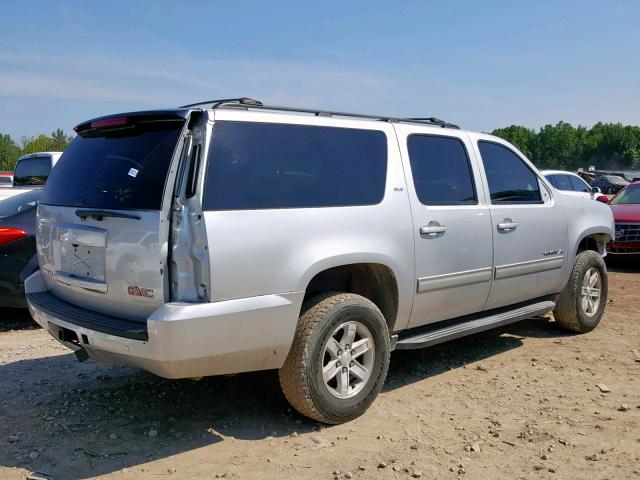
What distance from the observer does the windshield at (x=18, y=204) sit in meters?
6.33

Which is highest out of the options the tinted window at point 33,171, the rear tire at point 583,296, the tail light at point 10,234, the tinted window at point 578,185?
the tinted window at point 33,171

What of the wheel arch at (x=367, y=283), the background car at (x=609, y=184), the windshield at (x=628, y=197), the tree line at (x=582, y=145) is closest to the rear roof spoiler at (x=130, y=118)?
the wheel arch at (x=367, y=283)

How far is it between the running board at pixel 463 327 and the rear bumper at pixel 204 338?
44.1 inches

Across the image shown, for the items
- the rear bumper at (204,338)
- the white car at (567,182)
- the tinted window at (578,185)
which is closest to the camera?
the rear bumper at (204,338)

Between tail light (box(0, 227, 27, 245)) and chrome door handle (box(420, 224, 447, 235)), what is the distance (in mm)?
4067

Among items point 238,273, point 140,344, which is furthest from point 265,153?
point 140,344

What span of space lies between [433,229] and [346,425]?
57.7 inches

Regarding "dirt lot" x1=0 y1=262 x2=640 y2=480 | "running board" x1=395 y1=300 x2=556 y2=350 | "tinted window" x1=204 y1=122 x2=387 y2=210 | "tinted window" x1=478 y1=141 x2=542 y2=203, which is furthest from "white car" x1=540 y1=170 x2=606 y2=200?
"tinted window" x1=204 y1=122 x2=387 y2=210

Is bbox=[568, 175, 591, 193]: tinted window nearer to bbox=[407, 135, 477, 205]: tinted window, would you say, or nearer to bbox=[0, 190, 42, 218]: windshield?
bbox=[407, 135, 477, 205]: tinted window

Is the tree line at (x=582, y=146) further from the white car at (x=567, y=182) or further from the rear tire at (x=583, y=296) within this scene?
the rear tire at (x=583, y=296)

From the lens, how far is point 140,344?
3252 millimetres

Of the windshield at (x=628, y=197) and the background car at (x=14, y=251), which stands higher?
the windshield at (x=628, y=197)

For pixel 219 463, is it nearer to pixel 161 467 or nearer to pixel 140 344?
pixel 161 467

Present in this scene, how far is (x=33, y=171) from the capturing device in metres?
11.9
